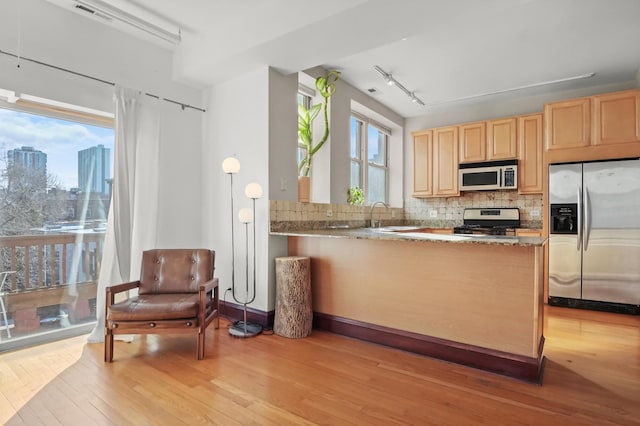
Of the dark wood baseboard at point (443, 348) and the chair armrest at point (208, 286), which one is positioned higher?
the chair armrest at point (208, 286)

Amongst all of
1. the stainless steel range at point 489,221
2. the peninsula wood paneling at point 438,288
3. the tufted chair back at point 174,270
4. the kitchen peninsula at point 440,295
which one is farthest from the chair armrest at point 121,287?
the stainless steel range at point 489,221

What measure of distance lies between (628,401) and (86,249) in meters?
4.25

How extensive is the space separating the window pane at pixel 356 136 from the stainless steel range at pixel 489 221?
1.95 m

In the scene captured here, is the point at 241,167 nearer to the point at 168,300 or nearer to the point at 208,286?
the point at 208,286

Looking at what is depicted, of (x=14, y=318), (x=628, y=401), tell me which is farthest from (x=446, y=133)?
(x=14, y=318)

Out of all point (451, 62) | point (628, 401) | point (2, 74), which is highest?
point (451, 62)

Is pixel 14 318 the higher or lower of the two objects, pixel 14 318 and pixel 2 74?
the lower

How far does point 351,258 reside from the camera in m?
3.02

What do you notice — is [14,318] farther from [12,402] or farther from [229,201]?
[229,201]

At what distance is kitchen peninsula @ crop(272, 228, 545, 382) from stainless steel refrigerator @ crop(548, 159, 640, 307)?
2.14 m

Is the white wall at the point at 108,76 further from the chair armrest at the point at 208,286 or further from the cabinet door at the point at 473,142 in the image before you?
the cabinet door at the point at 473,142

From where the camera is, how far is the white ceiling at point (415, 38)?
8.26ft

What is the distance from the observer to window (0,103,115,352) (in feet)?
8.96

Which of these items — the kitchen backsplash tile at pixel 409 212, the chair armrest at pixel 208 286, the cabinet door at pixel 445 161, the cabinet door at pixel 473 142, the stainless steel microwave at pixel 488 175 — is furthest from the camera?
the cabinet door at pixel 445 161
